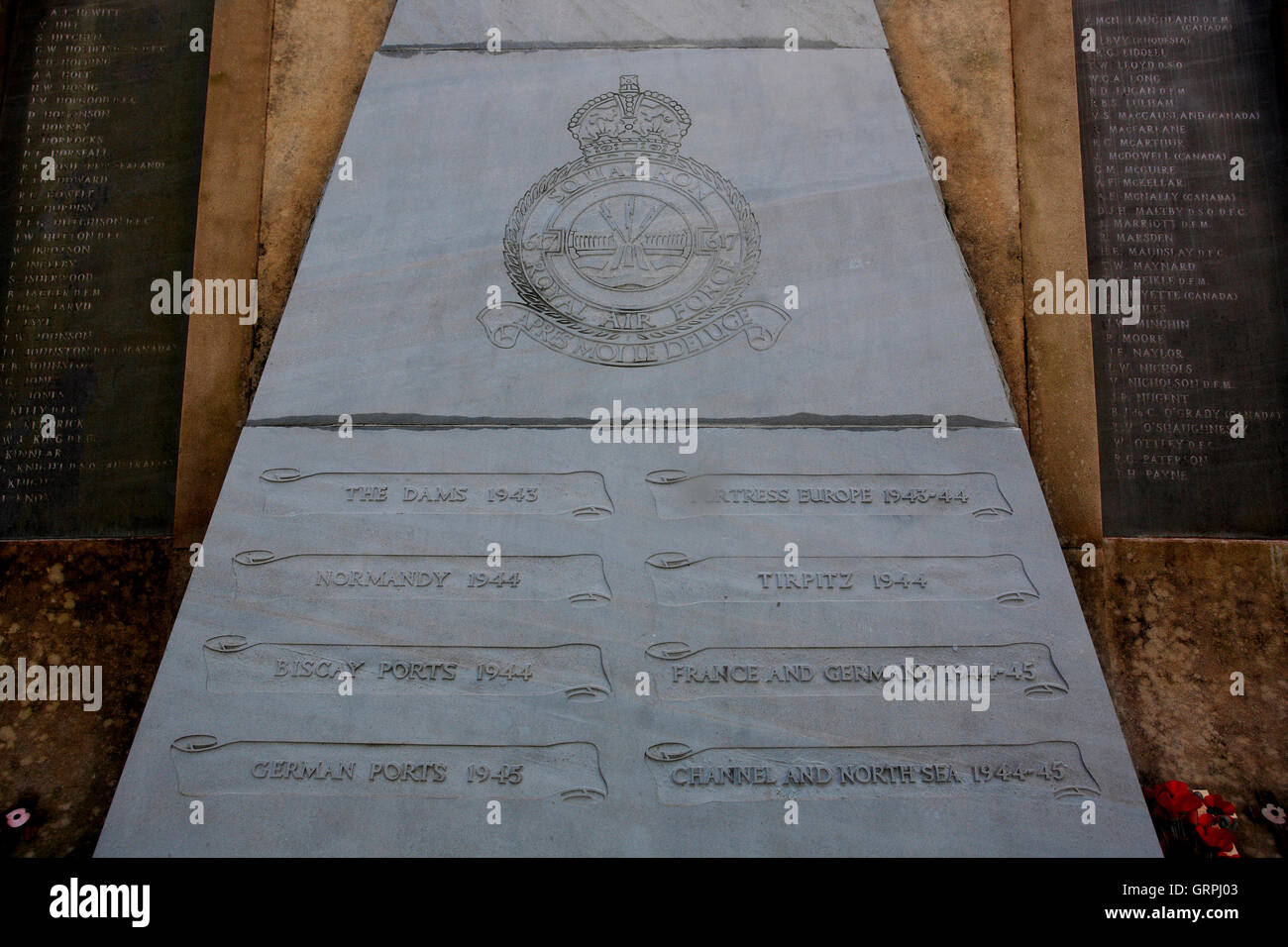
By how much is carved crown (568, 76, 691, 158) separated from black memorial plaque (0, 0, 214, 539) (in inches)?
87.3

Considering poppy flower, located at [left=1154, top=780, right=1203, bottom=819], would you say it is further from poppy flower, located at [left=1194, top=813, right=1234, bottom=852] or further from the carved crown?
the carved crown

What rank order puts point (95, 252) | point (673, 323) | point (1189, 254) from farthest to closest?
point (95, 252), point (1189, 254), point (673, 323)

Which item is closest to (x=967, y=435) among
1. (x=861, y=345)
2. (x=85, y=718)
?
(x=861, y=345)

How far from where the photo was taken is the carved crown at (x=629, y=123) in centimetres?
411

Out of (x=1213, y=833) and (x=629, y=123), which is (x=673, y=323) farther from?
(x=1213, y=833)

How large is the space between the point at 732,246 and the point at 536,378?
1.08 meters

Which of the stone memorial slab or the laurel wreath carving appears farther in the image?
the laurel wreath carving

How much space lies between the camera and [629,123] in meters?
4.14

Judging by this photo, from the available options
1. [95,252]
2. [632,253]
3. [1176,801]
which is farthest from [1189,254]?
[95,252]

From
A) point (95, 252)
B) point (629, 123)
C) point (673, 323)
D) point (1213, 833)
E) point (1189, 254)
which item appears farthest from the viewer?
point (95, 252)

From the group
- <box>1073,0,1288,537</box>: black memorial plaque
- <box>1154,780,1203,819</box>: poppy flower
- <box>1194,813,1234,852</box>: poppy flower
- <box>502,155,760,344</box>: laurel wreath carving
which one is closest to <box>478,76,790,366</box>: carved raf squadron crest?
<box>502,155,760,344</box>: laurel wreath carving

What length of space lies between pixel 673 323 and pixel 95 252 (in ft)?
10.4

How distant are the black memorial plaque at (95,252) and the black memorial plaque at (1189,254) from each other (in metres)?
4.82

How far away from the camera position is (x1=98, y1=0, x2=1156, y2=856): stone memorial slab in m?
3.24
